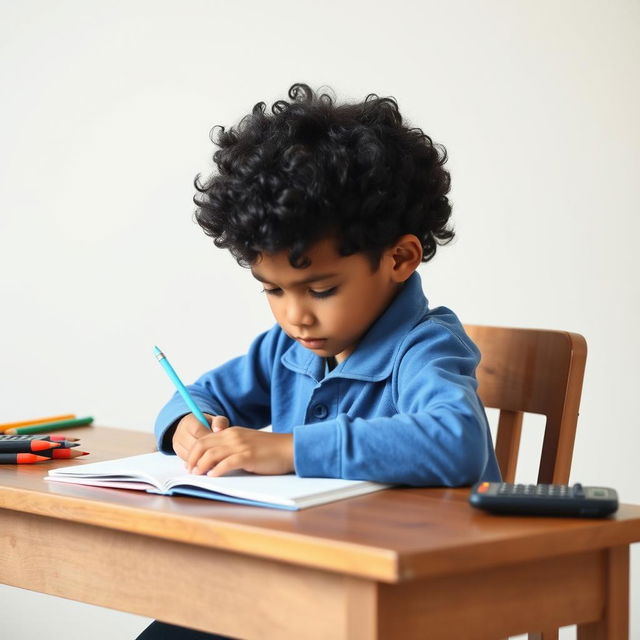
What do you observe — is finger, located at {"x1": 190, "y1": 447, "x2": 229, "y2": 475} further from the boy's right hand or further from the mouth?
the mouth

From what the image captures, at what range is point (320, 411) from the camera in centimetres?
130

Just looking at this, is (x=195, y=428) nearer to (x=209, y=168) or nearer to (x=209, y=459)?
(x=209, y=459)

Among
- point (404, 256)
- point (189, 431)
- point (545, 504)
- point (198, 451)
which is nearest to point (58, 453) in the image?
point (189, 431)

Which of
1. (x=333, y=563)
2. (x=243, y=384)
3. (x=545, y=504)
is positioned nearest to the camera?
(x=333, y=563)

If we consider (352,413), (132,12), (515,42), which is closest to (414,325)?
(352,413)

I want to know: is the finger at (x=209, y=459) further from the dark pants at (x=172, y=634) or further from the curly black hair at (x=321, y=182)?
the dark pants at (x=172, y=634)

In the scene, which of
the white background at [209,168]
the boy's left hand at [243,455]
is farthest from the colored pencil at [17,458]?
the white background at [209,168]

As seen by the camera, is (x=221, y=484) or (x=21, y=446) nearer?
(x=221, y=484)

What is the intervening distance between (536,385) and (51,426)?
70 cm

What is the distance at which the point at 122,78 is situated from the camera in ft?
8.79

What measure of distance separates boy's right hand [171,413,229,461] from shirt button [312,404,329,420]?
12 centimetres

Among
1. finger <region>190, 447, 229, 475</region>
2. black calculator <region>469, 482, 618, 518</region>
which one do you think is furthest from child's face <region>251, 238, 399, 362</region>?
black calculator <region>469, 482, 618, 518</region>

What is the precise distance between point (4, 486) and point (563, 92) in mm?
1524

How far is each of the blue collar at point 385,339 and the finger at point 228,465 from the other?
272 mm
